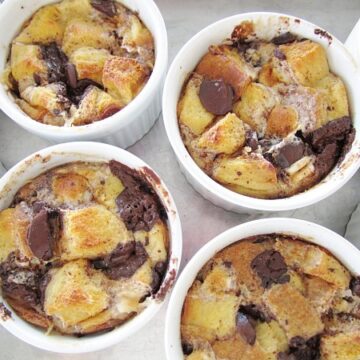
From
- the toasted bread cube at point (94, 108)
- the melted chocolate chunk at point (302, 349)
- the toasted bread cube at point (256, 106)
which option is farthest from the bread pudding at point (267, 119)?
the melted chocolate chunk at point (302, 349)

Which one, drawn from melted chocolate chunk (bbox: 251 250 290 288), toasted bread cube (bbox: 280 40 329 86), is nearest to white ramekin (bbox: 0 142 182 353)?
melted chocolate chunk (bbox: 251 250 290 288)

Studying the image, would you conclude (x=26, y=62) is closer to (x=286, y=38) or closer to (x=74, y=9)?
(x=74, y=9)

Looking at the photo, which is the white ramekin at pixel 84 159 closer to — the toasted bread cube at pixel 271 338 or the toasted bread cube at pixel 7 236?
the toasted bread cube at pixel 7 236

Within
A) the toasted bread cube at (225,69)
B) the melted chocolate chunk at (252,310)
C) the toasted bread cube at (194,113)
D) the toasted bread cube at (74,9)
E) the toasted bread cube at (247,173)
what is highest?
the toasted bread cube at (74,9)

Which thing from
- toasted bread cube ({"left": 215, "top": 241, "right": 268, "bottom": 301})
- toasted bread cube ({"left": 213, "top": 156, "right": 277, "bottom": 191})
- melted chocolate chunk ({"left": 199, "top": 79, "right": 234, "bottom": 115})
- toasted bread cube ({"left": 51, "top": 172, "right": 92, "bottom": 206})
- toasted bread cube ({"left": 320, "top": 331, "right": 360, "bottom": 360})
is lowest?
toasted bread cube ({"left": 320, "top": 331, "right": 360, "bottom": 360})

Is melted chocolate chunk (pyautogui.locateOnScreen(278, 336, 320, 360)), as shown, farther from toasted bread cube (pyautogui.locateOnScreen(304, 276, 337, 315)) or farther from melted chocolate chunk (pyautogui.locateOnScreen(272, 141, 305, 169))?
melted chocolate chunk (pyautogui.locateOnScreen(272, 141, 305, 169))

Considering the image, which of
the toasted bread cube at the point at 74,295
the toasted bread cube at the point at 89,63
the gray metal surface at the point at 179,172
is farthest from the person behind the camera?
the gray metal surface at the point at 179,172
